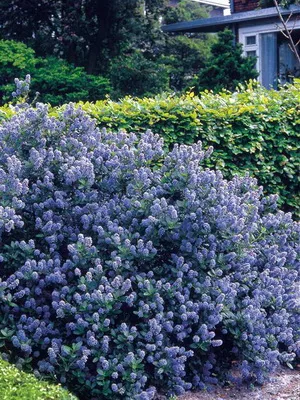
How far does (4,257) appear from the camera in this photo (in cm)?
434

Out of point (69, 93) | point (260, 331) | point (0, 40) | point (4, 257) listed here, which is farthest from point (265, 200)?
point (0, 40)

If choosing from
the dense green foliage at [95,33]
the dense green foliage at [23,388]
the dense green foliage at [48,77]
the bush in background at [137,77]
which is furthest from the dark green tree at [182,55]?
the dense green foliage at [23,388]

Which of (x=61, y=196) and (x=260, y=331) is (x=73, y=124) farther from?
(x=260, y=331)

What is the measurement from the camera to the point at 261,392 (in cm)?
450

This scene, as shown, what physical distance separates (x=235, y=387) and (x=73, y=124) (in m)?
1.94

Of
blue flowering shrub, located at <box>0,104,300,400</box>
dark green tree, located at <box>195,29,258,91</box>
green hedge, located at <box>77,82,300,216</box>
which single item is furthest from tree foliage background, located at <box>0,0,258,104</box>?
blue flowering shrub, located at <box>0,104,300,400</box>

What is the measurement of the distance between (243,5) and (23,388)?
1783 cm

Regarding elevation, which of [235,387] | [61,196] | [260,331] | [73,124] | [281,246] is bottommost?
[235,387]

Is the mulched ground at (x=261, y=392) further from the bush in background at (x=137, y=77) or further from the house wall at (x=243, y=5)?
the house wall at (x=243, y=5)

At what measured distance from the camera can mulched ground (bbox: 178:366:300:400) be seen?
4.39 metres

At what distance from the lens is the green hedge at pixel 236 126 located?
665 centimetres

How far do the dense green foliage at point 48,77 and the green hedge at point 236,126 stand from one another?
9132 millimetres

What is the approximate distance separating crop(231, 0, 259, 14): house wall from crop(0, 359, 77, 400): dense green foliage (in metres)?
17.4

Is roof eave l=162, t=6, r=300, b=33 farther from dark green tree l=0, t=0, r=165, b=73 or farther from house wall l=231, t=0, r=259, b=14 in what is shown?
dark green tree l=0, t=0, r=165, b=73
